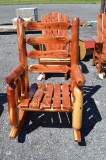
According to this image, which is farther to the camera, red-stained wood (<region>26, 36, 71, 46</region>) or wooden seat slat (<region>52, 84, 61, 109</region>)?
A: red-stained wood (<region>26, 36, 71, 46</region>)

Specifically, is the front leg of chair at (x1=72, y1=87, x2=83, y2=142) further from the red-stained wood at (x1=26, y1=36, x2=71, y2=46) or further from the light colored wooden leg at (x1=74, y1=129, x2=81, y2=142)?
the red-stained wood at (x1=26, y1=36, x2=71, y2=46)

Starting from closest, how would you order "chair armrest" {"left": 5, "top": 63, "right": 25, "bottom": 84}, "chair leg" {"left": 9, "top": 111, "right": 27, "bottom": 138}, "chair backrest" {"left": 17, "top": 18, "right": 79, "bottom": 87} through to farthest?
"chair armrest" {"left": 5, "top": 63, "right": 25, "bottom": 84} → "chair leg" {"left": 9, "top": 111, "right": 27, "bottom": 138} → "chair backrest" {"left": 17, "top": 18, "right": 79, "bottom": 87}

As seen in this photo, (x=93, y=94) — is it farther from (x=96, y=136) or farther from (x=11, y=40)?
(x=11, y=40)

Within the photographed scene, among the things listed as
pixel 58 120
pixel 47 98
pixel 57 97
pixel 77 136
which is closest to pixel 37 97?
pixel 47 98

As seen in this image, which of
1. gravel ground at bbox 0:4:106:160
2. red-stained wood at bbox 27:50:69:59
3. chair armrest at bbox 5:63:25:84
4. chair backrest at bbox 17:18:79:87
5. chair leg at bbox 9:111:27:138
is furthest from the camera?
red-stained wood at bbox 27:50:69:59

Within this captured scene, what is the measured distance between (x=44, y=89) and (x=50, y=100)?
0.44m

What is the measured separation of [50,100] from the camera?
304 centimetres

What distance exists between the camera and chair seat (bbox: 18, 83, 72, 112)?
9.40 ft

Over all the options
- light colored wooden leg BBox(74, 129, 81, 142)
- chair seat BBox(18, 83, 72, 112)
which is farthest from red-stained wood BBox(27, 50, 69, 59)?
light colored wooden leg BBox(74, 129, 81, 142)

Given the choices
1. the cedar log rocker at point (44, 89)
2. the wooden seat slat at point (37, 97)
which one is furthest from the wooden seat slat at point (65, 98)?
the wooden seat slat at point (37, 97)

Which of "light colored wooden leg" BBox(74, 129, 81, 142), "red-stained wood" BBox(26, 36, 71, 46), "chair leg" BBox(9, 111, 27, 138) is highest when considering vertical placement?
"red-stained wood" BBox(26, 36, 71, 46)

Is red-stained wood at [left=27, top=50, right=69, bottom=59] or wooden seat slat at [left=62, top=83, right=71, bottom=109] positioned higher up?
red-stained wood at [left=27, top=50, right=69, bottom=59]

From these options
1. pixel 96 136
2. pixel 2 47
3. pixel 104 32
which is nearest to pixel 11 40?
pixel 2 47

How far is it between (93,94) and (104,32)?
1.62 m
